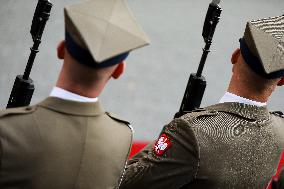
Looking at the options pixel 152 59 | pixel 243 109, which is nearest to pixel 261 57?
pixel 243 109

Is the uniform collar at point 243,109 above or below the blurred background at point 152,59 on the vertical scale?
above

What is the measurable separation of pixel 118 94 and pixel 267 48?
1.91 metres

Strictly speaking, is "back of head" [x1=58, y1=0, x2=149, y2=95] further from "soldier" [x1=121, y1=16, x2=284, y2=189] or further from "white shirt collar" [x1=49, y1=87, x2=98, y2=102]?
"soldier" [x1=121, y1=16, x2=284, y2=189]

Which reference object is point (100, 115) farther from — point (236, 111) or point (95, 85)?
point (236, 111)

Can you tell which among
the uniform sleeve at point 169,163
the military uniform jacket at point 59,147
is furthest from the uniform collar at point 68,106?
the uniform sleeve at point 169,163

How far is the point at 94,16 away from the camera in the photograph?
118 cm

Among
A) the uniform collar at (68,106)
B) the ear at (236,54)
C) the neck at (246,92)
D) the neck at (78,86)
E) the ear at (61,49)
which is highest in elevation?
the ear at (236,54)

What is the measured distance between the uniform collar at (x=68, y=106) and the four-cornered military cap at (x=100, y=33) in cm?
11

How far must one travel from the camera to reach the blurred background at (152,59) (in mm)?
3264

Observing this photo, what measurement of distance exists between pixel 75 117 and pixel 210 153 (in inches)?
15.9

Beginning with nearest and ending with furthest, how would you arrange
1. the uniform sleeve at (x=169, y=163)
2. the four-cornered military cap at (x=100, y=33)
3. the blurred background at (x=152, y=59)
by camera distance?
the four-cornered military cap at (x=100, y=33) < the uniform sleeve at (x=169, y=163) < the blurred background at (x=152, y=59)

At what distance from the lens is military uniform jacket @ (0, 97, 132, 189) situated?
1.17 m

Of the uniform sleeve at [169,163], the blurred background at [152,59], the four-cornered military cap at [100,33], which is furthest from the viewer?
the blurred background at [152,59]

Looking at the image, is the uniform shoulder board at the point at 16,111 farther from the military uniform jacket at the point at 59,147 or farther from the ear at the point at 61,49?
the ear at the point at 61,49
